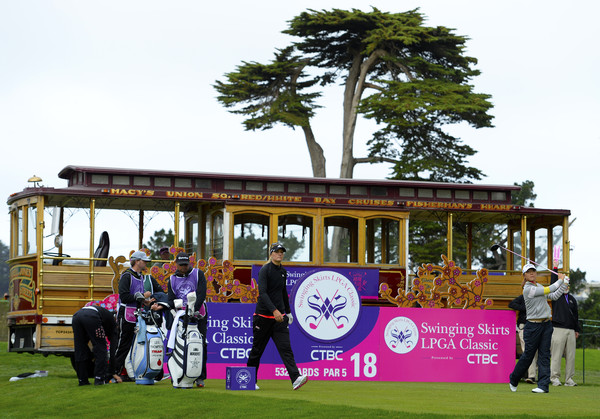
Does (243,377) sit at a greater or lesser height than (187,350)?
lesser

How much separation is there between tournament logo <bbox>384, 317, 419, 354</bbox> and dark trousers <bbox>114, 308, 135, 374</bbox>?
4.07 m

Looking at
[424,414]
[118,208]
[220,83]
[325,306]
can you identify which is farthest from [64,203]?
[220,83]

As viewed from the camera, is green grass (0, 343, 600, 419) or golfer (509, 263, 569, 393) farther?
golfer (509, 263, 569, 393)

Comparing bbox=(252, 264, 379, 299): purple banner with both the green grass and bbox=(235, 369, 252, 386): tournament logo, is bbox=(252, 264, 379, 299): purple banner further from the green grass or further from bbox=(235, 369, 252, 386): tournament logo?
bbox=(235, 369, 252, 386): tournament logo

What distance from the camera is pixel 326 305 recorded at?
640 inches

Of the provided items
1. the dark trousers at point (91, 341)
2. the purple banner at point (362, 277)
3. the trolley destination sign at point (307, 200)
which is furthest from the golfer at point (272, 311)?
the trolley destination sign at point (307, 200)

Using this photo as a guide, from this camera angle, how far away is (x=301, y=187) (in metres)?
20.1

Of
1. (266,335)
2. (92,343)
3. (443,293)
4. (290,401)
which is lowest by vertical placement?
(290,401)

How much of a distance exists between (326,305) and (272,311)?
3.02 metres

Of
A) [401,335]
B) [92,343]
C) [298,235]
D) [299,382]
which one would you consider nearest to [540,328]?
[401,335]

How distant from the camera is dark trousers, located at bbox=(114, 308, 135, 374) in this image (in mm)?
14141

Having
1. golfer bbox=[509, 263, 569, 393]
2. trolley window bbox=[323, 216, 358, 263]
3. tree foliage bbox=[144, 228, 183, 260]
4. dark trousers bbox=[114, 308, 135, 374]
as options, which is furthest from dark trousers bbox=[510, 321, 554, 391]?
tree foliage bbox=[144, 228, 183, 260]

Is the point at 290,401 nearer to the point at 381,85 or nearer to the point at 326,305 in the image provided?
the point at 326,305

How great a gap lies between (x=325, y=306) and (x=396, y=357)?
130 centimetres
